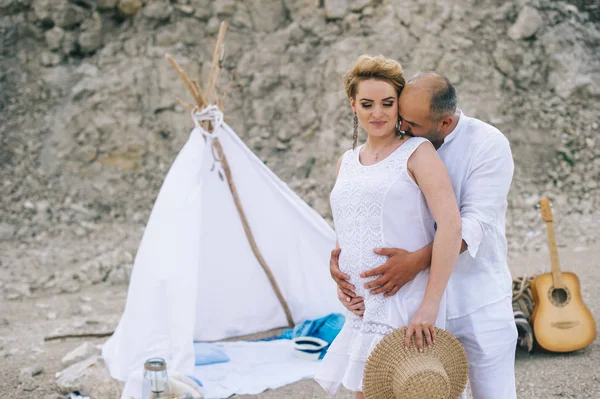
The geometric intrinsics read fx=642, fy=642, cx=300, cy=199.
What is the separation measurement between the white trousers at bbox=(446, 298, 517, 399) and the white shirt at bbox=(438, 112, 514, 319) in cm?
3

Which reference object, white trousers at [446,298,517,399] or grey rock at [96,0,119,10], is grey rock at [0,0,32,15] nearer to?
grey rock at [96,0,119,10]

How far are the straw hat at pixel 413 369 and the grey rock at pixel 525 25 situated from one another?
695cm

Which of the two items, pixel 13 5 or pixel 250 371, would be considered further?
pixel 13 5

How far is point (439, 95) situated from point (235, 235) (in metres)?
2.90

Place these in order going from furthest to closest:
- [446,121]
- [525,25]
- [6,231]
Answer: [525,25] → [6,231] → [446,121]

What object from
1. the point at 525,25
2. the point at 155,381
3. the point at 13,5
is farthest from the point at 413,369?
the point at 13,5

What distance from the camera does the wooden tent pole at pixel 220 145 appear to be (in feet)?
13.9

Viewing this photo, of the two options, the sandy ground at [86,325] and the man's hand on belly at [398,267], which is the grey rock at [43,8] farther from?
the man's hand on belly at [398,267]

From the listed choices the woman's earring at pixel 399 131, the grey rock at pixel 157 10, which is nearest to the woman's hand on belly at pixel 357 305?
the woman's earring at pixel 399 131

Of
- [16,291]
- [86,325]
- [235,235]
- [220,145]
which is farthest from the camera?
[16,291]

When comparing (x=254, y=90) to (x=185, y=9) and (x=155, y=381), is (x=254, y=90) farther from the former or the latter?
(x=155, y=381)

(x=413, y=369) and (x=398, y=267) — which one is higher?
(x=398, y=267)

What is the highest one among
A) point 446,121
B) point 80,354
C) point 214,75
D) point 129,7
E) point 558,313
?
point 129,7

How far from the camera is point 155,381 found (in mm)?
A: 2268
